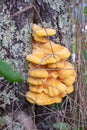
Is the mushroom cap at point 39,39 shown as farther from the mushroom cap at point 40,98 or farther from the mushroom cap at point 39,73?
the mushroom cap at point 40,98

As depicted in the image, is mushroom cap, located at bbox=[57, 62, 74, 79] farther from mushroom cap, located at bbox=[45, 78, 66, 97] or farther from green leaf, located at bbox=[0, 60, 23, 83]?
green leaf, located at bbox=[0, 60, 23, 83]

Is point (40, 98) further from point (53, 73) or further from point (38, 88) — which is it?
point (53, 73)

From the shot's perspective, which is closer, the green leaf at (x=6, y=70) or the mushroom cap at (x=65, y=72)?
the green leaf at (x=6, y=70)

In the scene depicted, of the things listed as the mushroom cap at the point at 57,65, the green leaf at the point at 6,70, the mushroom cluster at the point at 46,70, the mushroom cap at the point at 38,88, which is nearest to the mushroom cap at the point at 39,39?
the mushroom cluster at the point at 46,70

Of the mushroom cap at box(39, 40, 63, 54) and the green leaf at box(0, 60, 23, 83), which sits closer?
the green leaf at box(0, 60, 23, 83)

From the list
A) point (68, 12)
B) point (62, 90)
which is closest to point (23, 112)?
point (62, 90)

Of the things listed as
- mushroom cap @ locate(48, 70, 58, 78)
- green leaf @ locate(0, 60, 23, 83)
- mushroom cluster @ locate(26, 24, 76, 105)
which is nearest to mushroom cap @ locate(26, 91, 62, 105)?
mushroom cluster @ locate(26, 24, 76, 105)

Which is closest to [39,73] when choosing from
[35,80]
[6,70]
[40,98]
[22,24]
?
[35,80]
